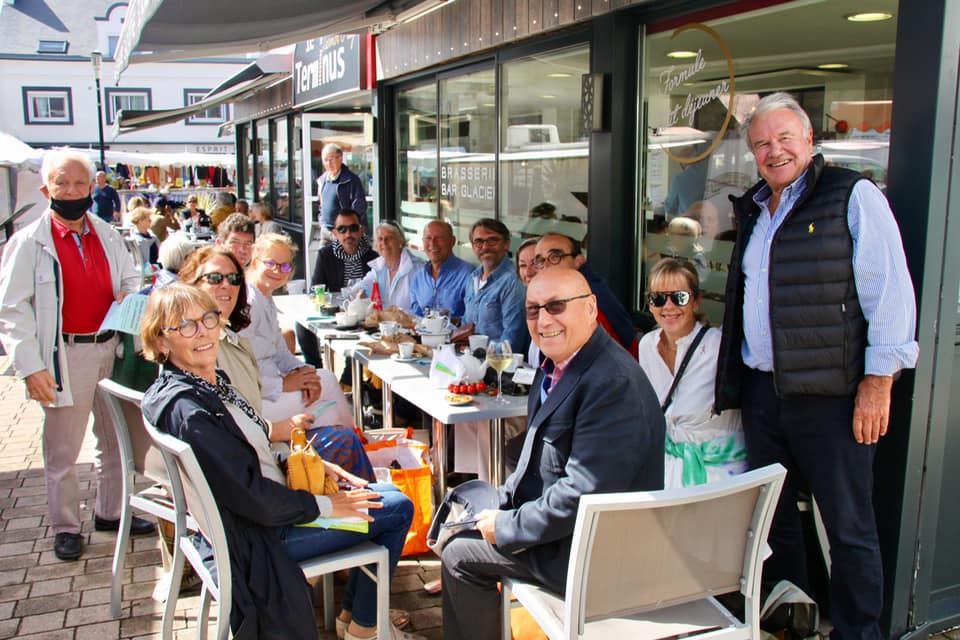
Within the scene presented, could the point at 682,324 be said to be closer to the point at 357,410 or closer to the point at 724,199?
the point at 724,199

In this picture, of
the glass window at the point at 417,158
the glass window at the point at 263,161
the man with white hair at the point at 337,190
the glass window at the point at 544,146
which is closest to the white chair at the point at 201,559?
the glass window at the point at 544,146

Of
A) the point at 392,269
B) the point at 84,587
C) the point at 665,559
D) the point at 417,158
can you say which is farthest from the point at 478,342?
the point at 417,158

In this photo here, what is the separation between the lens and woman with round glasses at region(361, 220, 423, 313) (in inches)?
219

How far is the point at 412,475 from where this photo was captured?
3213mm

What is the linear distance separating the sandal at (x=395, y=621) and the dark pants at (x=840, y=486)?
1454mm

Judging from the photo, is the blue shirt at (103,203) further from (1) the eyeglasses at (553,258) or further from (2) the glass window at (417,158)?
(1) the eyeglasses at (553,258)

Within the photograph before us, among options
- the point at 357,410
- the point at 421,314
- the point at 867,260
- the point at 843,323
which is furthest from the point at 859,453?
the point at 421,314

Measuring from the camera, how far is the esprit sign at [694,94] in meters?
3.61

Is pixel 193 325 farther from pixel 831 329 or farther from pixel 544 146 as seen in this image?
pixel 544 146

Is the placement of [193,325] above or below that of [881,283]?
below

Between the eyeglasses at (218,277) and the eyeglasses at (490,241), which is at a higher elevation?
the eyeglasses at (490,241)

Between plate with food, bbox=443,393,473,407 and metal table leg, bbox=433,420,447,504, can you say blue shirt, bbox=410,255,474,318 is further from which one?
plate with food, bbox=443,393,473,407

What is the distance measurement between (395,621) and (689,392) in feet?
4.49

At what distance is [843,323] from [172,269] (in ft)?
10.9
